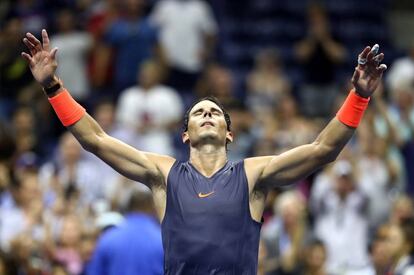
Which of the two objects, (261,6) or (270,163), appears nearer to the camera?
(270,163)

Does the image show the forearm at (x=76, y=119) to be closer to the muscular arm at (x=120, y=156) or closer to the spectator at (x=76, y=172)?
the muscular arm at (x=120, y=156)

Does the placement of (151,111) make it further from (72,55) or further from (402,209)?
(402,209)

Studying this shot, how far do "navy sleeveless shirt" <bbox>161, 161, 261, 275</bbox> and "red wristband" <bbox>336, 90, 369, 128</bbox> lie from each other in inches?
25.4

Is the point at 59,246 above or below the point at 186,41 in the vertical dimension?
below

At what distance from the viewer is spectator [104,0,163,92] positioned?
15234mm

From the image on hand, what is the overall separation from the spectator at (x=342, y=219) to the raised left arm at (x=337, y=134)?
16.9ft

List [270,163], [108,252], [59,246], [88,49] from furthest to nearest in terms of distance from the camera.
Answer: [88,49] → [59,246] → [108,252] → [270,163]

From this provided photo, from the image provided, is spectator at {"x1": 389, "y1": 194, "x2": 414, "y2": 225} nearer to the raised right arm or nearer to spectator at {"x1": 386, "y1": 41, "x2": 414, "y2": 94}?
spectator at {"x1": 386, "y1": 41, "x2": 414, "y2": 94}

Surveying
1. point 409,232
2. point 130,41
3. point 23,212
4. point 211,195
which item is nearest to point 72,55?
point 130,41

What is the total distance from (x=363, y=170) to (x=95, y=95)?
4.25m

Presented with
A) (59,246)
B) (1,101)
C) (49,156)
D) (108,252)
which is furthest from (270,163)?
(1,101)

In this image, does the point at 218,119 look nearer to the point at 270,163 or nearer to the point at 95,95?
the point at 270,163

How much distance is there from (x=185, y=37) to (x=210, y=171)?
→ 29.0 feet

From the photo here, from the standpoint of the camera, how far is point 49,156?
1446cm
